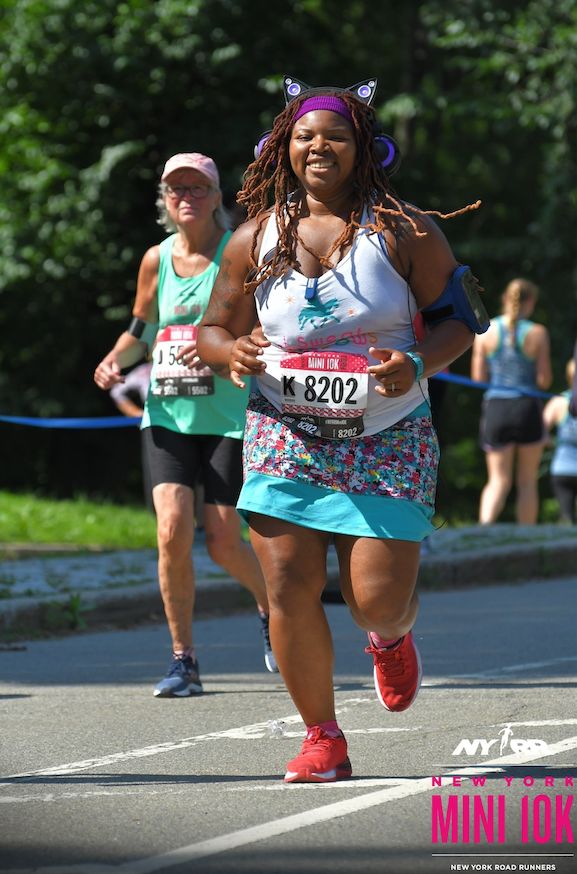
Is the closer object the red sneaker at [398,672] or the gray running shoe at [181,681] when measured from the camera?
the red sneaker at [398,672]

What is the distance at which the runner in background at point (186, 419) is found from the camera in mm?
6742

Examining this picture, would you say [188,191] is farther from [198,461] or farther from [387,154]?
[387,154]

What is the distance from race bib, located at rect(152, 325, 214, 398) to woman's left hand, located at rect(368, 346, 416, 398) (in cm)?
208

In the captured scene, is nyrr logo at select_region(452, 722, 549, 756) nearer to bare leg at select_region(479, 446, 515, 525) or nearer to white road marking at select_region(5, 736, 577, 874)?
white road marking at select_region(5, 736, 577, 874)

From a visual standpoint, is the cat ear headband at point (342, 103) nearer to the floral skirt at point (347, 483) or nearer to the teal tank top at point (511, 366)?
the floral skirt at point (347, 483)

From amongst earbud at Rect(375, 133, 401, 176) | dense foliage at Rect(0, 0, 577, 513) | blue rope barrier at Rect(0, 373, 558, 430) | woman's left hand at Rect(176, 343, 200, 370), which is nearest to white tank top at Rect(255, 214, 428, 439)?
earbud at Rect(375, 133, 401, 176)

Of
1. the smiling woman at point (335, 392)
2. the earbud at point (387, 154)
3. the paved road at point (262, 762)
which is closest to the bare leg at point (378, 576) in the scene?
the smiling woman at point (335, 392)

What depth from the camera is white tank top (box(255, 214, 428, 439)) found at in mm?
4773

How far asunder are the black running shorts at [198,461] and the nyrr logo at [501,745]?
171cm

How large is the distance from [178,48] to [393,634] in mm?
17181

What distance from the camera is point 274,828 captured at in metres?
4.27

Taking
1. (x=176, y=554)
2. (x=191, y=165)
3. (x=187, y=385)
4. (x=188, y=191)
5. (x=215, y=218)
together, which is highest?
(x=191, y=165)

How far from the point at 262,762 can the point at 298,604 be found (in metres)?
0.65

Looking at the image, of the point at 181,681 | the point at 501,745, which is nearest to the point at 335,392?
the point at 501,745
